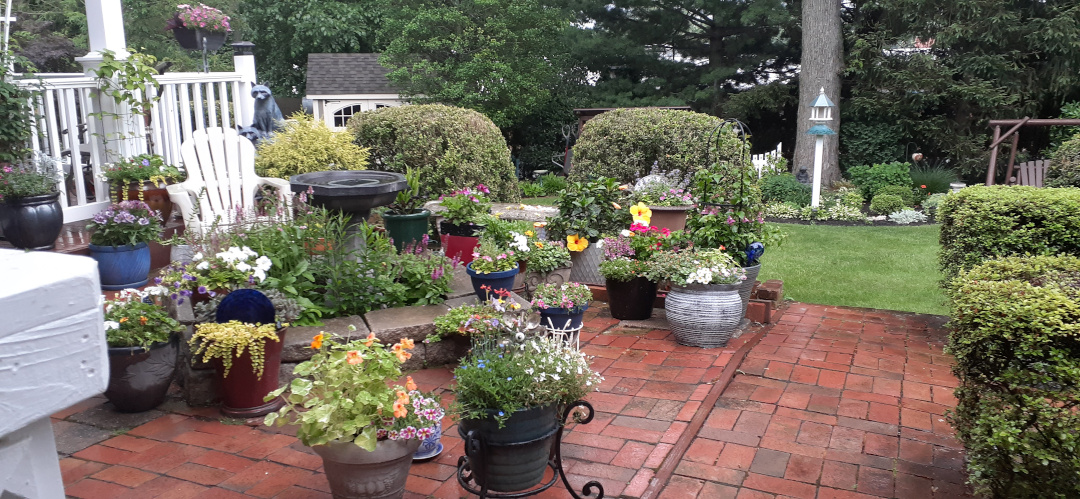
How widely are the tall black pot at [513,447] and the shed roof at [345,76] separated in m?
15.6

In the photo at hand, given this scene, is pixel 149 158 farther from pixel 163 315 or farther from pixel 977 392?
pixel 977 392

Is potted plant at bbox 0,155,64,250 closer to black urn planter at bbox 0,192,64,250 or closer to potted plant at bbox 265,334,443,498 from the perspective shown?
black urn planter at bbox 0,192,64,250

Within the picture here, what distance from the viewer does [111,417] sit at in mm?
3236

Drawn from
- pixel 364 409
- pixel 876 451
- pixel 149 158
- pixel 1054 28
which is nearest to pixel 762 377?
pixel 876 451

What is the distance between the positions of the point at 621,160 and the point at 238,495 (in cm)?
679

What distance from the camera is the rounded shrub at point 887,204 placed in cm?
1000

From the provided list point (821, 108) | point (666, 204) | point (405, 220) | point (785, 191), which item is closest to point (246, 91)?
point (405, 220)

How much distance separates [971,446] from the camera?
8.50 feet

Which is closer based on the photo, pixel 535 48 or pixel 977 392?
pixel 977 392

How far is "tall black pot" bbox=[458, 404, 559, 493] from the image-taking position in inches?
100

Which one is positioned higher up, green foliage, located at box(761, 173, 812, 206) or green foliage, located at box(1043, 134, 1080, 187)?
green foliage, located at box(1043, 134, 1080, 187)

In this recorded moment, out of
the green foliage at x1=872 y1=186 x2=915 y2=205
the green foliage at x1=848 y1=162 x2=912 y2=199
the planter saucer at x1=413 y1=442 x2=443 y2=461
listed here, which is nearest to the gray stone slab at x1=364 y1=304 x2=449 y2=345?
the planter saucer at x1=413 y1=442 x2=443 y2=461

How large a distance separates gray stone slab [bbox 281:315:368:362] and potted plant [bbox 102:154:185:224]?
7.38ft

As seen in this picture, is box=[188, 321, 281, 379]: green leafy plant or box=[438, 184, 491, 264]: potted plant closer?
box=[188, 321, 281, 379]: green leafy plant
